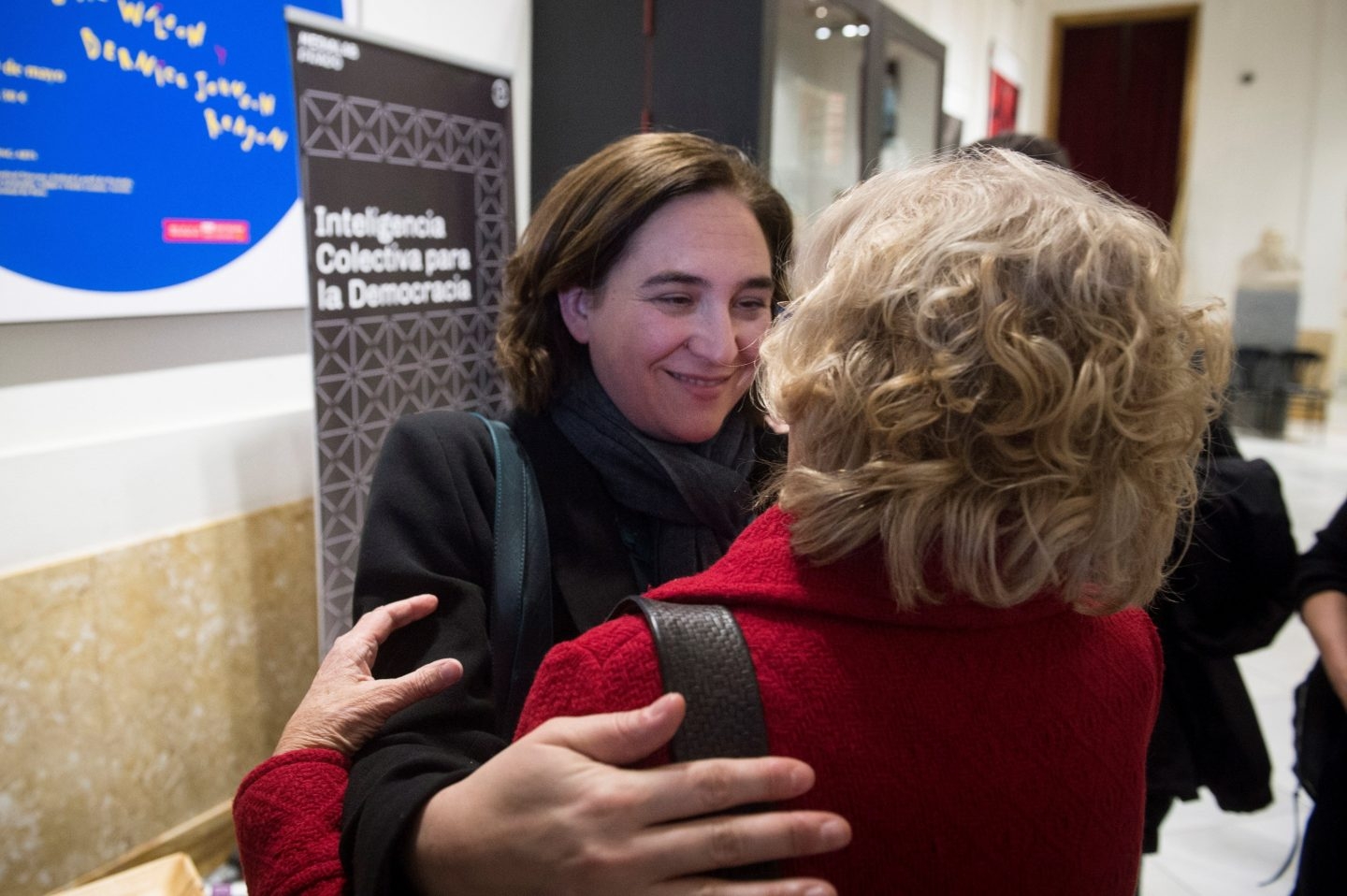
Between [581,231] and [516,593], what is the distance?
571 mm

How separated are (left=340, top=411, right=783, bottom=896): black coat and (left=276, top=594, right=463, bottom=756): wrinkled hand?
0.08 feet

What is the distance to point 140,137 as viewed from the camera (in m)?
2.01

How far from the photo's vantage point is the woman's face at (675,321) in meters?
1.43

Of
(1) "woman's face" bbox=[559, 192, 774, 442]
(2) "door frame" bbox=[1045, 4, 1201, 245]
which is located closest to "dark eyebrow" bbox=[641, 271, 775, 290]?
(1) "woman's face" bbox=[559, 192, 774, 442]

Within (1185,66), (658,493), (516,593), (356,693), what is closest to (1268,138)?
(1185,66)

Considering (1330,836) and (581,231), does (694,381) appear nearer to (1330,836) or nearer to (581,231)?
(581,231)

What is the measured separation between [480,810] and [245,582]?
1.87 m

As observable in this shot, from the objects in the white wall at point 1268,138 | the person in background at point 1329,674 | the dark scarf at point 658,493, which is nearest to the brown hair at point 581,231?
the dark scarf at point 658,493

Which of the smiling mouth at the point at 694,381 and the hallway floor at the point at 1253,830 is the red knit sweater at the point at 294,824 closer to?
the smiling mouth at the point at 694,381

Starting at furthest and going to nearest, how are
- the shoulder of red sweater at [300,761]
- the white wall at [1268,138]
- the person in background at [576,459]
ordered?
the white wall at [1268,138], the shoulder of red sweater at [300,761], the person in background at [576,459]

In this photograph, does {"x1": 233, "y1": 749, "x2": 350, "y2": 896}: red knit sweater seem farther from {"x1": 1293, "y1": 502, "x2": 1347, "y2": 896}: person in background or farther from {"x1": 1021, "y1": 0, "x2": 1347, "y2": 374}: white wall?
{"x1": 1021, "y1": 0, "x2": 1347, "y2": 374}: white wall

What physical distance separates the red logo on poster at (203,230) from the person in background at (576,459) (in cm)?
103

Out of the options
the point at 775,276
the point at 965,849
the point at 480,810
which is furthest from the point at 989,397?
the point at 775,276

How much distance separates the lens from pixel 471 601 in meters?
1.19
